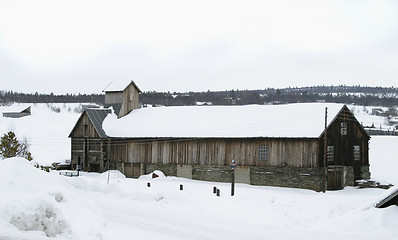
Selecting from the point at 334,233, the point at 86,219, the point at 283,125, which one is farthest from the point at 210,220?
the point at 283,125

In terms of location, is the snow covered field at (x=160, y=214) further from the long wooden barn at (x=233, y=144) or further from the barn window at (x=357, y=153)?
the barn window at (x=357, y=153)

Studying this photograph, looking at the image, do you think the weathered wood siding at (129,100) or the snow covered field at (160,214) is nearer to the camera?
the snow covered field at (160,214)

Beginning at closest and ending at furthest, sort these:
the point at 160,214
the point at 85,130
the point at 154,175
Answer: the point at 160,214, the point at 154,175, the point at 85,130

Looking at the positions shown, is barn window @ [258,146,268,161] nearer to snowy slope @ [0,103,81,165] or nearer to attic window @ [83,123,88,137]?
attic window @ [83,123,88,137]

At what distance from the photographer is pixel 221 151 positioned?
41250mm

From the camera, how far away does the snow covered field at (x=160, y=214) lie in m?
8.93

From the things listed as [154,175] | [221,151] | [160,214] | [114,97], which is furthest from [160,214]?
[114,97]

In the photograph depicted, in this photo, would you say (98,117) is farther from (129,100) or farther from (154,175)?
(154,175)

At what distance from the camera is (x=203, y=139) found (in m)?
42.2

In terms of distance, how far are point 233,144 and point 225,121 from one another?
4103 millimetres

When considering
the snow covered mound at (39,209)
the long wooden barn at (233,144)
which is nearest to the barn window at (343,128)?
the long wooden barn at (233,144)

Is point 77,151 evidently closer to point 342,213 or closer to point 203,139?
point 203,139

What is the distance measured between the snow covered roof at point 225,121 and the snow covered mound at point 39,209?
96.5ft

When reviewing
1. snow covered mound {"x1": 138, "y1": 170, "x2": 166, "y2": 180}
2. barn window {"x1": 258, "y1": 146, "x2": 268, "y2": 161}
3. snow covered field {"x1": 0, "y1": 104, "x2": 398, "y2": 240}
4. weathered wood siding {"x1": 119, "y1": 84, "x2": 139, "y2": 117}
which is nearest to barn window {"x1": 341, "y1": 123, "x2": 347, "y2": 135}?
barn window {"x1": 258, "y1": 146, "x2": 268, "y2": 161}
